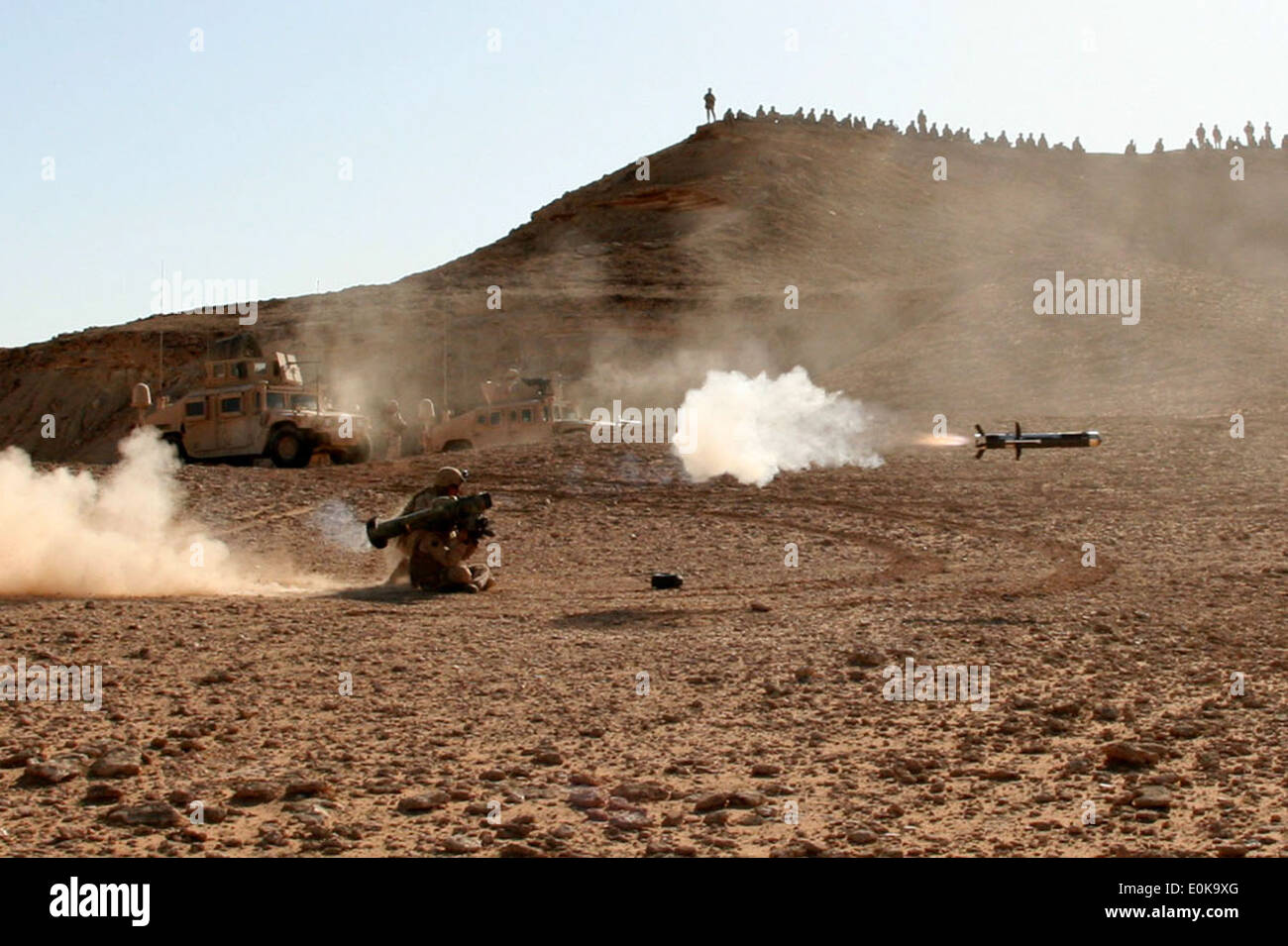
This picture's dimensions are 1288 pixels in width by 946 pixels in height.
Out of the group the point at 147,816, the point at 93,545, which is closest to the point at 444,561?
the point at 93,545

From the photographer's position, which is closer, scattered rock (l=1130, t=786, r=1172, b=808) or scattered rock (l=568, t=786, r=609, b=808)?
scattered rock (l=1130, t=786, r=1172, b=808)

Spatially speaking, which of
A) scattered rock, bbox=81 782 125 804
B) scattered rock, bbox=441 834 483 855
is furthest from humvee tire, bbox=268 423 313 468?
scattered rock, bbox=441 834 483 855

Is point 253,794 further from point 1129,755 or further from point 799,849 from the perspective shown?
point 1129,755

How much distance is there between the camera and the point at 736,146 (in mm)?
73125

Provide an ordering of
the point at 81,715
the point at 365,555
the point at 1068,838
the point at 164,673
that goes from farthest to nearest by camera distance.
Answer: the point at 365,555
the point at 164,673
the point at 81,715
the point at 1068,838

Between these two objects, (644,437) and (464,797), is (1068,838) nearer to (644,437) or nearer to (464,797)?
(464,797)

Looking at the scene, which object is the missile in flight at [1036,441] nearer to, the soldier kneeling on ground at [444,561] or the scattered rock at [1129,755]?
the soldier kneeling on ground at [444,561]

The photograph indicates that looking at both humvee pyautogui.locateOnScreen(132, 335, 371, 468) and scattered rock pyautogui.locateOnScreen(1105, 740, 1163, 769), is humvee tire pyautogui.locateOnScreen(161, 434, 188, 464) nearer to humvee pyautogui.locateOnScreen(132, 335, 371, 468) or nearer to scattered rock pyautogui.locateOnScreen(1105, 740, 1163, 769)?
humvee pyautogui.locateOnScreen(132, 335, 371, 468)

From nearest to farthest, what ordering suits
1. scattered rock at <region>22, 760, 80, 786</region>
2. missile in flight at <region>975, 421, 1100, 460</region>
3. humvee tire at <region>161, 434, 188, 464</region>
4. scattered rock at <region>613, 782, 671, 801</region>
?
scattered rock at <region>613, 782, 671, 801</region> < scattered rock at <region>22, 760, 80, 786</region> < missile in flight at <region>975, 421, 1100, 460</region> < humvee tire at <region>161, 434, 188, 464</region>

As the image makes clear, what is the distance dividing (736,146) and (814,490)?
1982 inches

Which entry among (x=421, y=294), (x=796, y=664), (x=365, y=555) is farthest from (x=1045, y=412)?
(x=421, y=294)

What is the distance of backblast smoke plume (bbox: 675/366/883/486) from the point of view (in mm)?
25594

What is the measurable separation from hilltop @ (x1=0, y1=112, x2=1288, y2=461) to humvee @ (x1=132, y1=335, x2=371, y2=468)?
42.0 ft

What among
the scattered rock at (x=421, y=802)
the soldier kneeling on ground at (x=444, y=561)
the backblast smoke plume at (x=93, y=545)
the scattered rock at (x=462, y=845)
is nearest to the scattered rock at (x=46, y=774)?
the scattered rock at (x=421, y=802)
